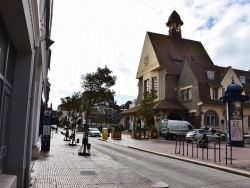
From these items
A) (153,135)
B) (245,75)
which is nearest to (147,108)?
(153,135)

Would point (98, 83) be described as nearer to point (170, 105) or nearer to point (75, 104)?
point (170, 105)

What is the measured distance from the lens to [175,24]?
60688 millimetres

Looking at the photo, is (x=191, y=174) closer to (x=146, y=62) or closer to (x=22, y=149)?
(x=22, y=149)

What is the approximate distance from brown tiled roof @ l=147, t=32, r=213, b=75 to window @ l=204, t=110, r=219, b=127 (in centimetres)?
1004

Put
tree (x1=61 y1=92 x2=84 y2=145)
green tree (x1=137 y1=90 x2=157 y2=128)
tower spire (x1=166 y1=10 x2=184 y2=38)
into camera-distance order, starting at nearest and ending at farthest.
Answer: green tree (x1=137 y1=90 x2=157 y2=128) → tree (x1=61 y1=92 x2=84 y2=145) → tower spire (x1=166 y1=10 x2=184 y2=38)

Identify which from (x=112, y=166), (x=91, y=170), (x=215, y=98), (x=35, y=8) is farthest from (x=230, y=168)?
(x=215, y=98)

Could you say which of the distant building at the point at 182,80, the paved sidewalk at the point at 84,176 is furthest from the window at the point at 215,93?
the paved sidewalk at the point at 84,176

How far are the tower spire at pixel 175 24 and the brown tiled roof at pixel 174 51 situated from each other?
1600mm

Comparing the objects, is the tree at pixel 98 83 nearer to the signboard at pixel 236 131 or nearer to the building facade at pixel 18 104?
the signboard at pixel 236 131

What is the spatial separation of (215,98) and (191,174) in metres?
34.5

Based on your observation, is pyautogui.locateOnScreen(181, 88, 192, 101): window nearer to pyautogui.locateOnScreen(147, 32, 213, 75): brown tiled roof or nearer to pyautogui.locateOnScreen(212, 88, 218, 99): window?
pyautogui.locateOnScreen(212, 88, 218, 99): window

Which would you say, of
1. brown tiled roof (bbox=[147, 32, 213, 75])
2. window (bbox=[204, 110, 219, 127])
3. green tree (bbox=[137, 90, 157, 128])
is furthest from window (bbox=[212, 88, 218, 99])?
green tree (bbox=[137, 90, 157, 128])

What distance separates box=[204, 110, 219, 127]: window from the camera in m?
42.5

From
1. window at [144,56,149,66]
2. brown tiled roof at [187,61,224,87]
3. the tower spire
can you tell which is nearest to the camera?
brown tiled roof at [187,61,224,87]
